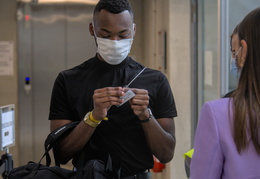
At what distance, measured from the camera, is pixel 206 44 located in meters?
4.21

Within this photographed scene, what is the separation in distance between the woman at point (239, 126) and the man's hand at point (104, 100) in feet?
1.43

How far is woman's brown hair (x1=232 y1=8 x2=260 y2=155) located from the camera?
50.6 inches

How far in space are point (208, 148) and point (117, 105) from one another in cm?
50

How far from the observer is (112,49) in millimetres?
1860

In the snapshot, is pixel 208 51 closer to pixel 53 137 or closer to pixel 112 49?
pixel 112 49

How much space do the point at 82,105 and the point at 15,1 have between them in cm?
377

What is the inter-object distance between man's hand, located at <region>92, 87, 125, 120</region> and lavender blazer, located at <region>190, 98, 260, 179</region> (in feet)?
1.41

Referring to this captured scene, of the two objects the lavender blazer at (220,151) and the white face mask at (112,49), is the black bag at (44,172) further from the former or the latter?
the lavender blazer at (220,151)

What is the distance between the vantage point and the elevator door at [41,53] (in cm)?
524

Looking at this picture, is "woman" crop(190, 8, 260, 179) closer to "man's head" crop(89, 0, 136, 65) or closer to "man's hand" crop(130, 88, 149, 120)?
"man's hand" crop(130, 88, 149, 120)

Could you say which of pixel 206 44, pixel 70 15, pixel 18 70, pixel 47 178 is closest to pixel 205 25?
pixel 206 44

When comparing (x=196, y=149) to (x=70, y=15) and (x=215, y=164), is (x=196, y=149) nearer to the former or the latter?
(x=215, y=164)

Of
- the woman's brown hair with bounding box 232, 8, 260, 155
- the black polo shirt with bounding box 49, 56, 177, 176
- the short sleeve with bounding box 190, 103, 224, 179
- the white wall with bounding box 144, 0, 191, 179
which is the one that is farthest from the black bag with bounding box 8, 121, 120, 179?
the white wall with bounding box 144, 0, 191, 179

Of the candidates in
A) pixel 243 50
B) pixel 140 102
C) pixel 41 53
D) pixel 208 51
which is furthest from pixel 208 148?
pixel 41 53
